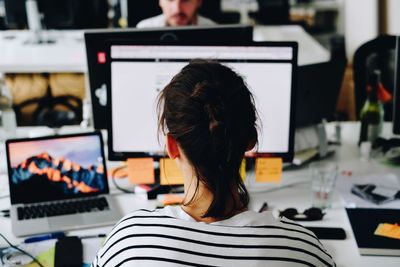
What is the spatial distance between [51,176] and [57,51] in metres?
2.37

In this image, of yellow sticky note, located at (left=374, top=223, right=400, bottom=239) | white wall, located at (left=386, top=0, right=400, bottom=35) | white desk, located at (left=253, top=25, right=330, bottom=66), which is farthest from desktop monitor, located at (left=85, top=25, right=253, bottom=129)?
white wall, located at (left=386, top=0, right=400, bottom=35)

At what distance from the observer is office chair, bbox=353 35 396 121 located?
8.73 feet

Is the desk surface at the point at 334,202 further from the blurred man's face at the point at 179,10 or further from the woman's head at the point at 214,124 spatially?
the blurred man's face at the point at 179,10

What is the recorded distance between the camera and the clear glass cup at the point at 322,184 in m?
1.67

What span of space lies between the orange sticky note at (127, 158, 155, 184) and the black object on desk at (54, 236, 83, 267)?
1.12 feet

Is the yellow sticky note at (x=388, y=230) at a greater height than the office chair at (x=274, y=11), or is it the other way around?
the office chair at (x=274, y=11)

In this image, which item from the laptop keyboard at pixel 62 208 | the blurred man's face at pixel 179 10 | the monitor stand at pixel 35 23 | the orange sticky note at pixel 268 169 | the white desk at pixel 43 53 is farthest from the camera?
the monitor stand at pixel 35 23

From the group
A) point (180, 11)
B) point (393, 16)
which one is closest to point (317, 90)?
point (180, 11)

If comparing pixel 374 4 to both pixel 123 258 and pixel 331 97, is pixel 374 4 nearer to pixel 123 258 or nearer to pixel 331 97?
pixel 331 97

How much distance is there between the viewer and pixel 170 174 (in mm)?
1749

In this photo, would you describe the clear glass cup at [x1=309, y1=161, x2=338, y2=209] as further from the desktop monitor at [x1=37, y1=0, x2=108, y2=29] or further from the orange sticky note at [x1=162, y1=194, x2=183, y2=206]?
the desktop monitor at [x1=37, y1=0, x2=108, y2=29]

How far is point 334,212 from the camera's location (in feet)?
5.32

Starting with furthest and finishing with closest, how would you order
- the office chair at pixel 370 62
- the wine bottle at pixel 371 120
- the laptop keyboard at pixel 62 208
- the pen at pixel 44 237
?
the office chair at pixel 370 62, the wine bottle at pixel 371 120, the laptop keyboard at pixel 62 208, the pen at pixel 44 237

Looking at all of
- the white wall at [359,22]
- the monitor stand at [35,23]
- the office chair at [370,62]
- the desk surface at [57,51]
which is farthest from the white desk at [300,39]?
the monitor stand at [35,23]
